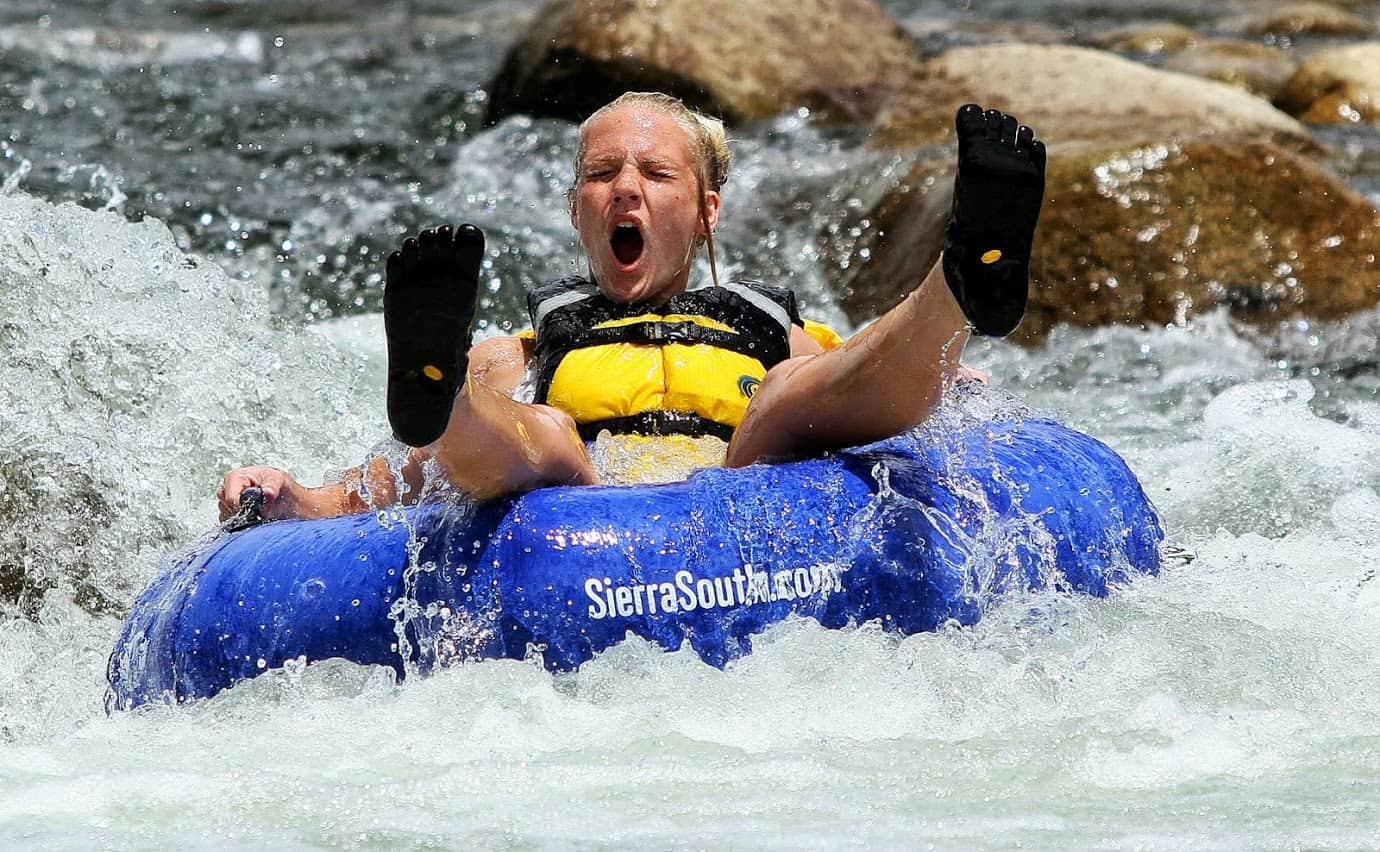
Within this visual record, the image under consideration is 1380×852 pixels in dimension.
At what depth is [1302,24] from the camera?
1315cm

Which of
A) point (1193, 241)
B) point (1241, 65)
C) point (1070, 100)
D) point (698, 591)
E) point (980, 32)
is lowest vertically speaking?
point (698, 591)

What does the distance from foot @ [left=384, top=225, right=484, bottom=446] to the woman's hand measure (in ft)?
2.66

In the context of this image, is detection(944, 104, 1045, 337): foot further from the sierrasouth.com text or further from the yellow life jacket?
the yellow life jacket

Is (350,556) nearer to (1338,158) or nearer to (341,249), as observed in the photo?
(341,249)

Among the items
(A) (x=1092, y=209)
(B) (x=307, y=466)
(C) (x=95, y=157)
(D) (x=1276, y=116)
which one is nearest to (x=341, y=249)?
(C) (x=95, y=157)

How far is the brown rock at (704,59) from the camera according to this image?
871 cm

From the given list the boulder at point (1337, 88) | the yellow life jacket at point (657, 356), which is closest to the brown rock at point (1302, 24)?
the boulder at point (1337, 88)

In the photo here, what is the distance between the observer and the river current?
2.87 meters

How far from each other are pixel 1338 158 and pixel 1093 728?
642cm

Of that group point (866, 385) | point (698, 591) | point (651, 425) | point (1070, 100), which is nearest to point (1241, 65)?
point (1070, 100)

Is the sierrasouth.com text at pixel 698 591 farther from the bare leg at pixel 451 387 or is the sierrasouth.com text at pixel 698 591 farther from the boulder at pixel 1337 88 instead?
the boulder at pixel 1337 88

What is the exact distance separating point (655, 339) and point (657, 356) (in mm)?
45

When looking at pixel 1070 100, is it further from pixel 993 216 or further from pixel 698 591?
pixel 698 591

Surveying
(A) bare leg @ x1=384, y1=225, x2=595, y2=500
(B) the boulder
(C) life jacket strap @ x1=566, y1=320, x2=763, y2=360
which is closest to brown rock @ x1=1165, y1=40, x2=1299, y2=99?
(B) the boulder
